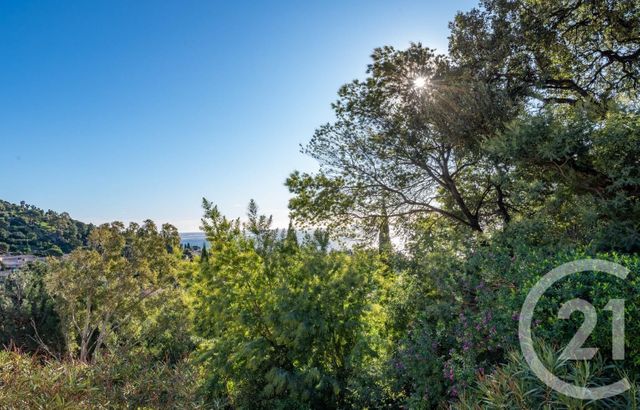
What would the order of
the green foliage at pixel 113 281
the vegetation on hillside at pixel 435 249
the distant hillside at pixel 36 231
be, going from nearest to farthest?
the vegetation on hillside at pixel 435 249 → the green foliage at pixel 113 281 → the distant hillside at pixel 36 231

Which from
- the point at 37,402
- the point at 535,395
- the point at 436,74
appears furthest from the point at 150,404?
the point at 436,74

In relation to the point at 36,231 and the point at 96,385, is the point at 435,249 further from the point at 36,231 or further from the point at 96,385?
the point at 36,231

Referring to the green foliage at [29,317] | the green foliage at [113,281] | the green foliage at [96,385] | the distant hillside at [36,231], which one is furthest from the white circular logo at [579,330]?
the distant hillside at [36,231]

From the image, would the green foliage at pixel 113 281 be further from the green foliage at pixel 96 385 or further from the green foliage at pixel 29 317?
the green foliage at pixel 96 385

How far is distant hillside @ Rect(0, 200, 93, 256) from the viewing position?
5388cm

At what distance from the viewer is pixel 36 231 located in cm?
6050

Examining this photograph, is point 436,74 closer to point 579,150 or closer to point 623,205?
point 579,150

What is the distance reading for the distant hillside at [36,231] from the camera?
53.9m

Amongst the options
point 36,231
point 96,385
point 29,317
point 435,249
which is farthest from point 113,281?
point 36,231

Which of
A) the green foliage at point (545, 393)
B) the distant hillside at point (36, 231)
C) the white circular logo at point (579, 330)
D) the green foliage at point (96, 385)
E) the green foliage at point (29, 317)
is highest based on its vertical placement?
the distant hillside at point (36, 231)

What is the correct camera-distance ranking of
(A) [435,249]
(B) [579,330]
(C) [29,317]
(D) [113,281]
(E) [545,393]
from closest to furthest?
(E) [545,393] → (B) [579,330] → (A) [435,249] → (D) [113,281] → (C) [29,317]

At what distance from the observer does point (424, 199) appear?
9.55 metres

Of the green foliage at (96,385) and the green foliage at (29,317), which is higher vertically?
the green foliage at (96,385)

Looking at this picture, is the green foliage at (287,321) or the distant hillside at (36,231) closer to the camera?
the green foliage at (287,321)
